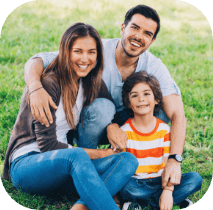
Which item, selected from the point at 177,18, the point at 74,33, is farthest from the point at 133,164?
the point at 177,18

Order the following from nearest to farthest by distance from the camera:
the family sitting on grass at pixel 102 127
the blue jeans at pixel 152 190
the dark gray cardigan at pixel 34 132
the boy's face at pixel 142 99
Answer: the family sitting on grass at pixel 102 127 → the dark gray cardigan at pixel 34 132 → the blue jeans at pixel 152 190 → the boy's face at pixel 142 99

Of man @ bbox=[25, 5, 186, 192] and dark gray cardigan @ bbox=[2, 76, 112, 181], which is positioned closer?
dark gray cardigan @ bbox=[2, 76, 112, 181]

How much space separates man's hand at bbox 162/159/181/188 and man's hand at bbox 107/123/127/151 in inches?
15.8

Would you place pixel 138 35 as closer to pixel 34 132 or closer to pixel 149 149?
pixel 149 149

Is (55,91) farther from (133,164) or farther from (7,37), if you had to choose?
(7,37)

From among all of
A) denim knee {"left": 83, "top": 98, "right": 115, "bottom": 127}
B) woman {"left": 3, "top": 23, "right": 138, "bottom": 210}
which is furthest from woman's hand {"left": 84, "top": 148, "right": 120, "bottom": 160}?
denim knee {"left": 83, "top": 98, "right": 115, "bottom": 127}

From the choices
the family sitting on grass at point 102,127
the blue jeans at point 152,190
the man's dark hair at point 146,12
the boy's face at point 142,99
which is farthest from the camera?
the man's dark hair at point 146,12

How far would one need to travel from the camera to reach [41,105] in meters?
2.01

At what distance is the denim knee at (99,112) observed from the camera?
7.97 ft

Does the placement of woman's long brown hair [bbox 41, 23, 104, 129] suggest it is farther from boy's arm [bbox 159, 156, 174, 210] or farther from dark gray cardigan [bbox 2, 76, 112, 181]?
boy's arm [bbox 159, 156, 174, 210]

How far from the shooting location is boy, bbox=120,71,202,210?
2299 millimetres

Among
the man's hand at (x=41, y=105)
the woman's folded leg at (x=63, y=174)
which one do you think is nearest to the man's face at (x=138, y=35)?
the man's hand at (x=41, y=105)

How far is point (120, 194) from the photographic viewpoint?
2324 millimetres

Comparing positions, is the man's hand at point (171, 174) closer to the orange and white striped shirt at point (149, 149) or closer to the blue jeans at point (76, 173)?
the orange and white striped shirt at point (149, 149)
